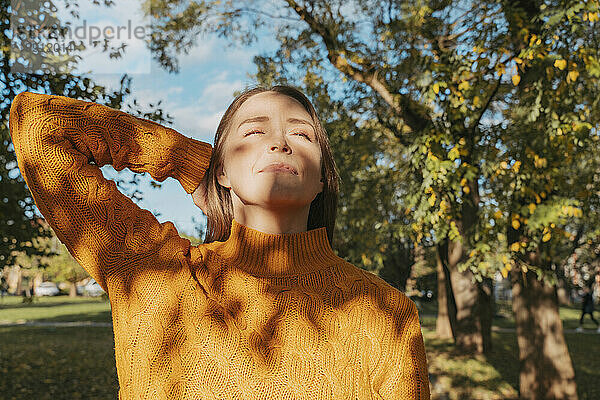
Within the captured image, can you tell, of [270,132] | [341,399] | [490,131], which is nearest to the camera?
[341,399]

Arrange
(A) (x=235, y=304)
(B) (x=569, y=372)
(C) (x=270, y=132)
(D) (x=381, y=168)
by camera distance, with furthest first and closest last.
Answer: (D) (x=381, y=168) → (B) (x=569, y=372) → (C) (x=270, y=132) → (A) (x=235, y=304)

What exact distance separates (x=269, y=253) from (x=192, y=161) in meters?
0.38

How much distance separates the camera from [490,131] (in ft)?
23.6

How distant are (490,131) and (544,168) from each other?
1.27 metres

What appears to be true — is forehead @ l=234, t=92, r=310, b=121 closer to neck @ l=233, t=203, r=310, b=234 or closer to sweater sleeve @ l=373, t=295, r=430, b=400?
neck @ l=233, t=203, r=310, b=234

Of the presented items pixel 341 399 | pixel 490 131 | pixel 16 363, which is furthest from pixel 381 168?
pixel 341 399

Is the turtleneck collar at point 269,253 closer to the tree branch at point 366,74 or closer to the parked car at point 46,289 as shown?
the tree branch at point 366,74

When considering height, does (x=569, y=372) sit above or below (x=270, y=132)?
below

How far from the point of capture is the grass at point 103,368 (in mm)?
9742

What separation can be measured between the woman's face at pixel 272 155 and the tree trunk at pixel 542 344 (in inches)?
273

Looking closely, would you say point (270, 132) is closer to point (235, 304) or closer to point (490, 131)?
point (235, 304)

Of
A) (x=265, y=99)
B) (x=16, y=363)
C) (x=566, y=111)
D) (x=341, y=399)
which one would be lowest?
(x=16, y=363)

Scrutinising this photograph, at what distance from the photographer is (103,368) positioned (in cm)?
1228

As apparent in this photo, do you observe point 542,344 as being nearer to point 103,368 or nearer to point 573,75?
point 573,75
